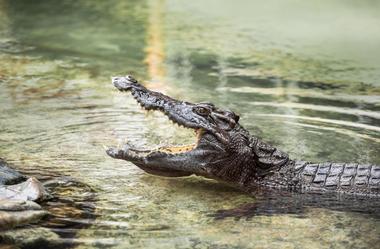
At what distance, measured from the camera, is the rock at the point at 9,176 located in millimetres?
4590

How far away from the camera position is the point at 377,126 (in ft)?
22.0

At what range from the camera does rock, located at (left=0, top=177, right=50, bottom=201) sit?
4.35m

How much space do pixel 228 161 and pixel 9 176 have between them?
62.5 inches

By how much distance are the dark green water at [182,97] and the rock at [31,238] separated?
17 centimetres

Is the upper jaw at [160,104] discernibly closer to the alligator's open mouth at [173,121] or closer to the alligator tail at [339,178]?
the alligator's open mouth at [173,121]

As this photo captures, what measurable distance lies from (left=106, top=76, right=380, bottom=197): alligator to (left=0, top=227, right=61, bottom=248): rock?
1273 millimetres

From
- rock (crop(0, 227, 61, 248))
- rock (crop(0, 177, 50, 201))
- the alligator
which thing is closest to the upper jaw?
the alligator

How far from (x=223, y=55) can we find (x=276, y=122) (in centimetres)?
375

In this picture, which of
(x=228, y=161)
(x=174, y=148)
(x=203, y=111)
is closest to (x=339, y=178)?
(x=228, y=161)

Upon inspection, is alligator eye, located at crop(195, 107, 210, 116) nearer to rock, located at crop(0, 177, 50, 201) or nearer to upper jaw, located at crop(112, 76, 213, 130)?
upper jaw, located at crop(112, 76, 213, 130)

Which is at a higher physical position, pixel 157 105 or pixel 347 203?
pixel 157 105

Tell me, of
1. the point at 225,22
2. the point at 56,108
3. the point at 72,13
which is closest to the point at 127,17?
the point at 72,13

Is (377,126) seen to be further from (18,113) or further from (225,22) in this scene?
(225,22)

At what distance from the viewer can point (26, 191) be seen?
14.6ft
